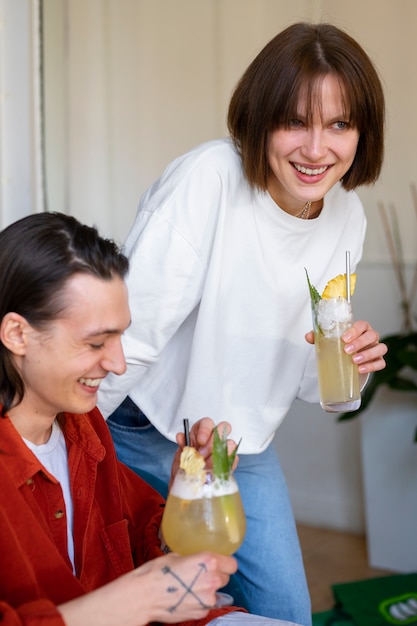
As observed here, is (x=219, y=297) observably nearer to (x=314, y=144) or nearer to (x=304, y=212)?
(x=304, y=212)

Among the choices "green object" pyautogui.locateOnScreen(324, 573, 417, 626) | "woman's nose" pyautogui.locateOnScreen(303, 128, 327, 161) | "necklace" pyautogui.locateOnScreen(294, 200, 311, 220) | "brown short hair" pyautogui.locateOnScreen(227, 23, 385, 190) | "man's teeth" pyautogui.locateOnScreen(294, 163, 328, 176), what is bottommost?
"green object" pyautogui.locateOnScreen(324, 573, 417, 626)

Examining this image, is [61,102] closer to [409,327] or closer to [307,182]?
[409,327]

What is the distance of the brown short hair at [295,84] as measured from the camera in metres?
1.82

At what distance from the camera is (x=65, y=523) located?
1.47 m

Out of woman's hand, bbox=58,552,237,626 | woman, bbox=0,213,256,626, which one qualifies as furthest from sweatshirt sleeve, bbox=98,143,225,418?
woman's hand, bbox=58,552,237,626

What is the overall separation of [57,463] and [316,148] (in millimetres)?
817

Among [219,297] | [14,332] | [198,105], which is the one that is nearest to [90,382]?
[14,332]

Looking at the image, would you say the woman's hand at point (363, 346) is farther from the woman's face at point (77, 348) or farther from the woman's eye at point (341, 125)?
the woman's face at point (77, 348)

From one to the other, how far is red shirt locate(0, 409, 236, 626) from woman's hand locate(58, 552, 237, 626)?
0.04m

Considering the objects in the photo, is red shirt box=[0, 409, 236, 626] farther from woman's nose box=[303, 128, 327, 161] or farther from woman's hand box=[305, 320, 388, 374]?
woman's nose box=[303, 128, 327, 161]

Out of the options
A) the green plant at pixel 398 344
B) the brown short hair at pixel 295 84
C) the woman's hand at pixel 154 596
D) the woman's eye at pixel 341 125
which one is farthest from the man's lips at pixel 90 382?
the green plant at pixel 398 344

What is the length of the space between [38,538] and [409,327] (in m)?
2.71

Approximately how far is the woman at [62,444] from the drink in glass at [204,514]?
57 millimetres

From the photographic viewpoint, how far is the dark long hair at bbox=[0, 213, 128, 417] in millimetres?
1371
